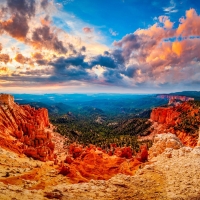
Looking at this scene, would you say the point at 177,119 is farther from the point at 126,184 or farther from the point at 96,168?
the point at 126,184

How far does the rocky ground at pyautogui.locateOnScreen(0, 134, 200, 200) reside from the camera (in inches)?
742

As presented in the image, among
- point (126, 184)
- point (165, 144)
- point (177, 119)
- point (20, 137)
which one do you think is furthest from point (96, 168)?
point (177, 119)

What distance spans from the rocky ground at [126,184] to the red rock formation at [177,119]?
5522cm

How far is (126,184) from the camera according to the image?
72.1ft

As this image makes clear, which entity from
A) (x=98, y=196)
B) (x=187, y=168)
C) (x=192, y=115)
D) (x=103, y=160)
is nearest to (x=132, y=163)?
(x=103, y=160)

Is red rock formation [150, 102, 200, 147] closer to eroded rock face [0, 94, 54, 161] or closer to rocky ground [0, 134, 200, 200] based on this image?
eroded rock face [0, 94, 54, 161]

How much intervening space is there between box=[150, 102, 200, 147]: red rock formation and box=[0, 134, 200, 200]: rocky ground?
55.2m

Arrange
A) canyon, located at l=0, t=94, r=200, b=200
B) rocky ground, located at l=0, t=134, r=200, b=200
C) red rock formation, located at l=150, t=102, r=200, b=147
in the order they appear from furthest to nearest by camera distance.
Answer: red rock formation, located at l=150, t=102, r=200, b=147 < canyon, located at l=0, t=94, r=200, b=200 < rocky ground, located at l=0, t=134, r=200, b=200

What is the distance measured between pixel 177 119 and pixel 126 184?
368 feet

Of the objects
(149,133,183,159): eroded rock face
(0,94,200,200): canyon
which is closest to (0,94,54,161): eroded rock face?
(0,94,200,200): canyon

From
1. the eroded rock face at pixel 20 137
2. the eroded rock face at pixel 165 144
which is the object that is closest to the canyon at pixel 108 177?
the eroded rock face at pixel 165 144

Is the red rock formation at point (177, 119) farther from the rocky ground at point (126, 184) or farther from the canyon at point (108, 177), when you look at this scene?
the rocky ground at point (126, 184)

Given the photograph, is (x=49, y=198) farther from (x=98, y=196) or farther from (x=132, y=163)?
(x=132, y=163)

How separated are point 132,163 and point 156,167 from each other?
37.2 ft
